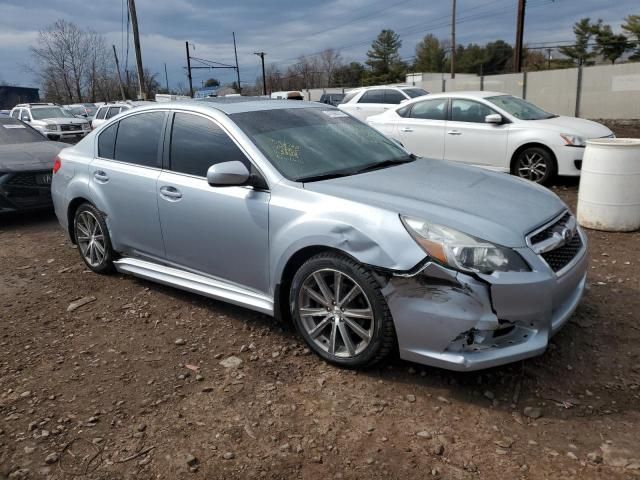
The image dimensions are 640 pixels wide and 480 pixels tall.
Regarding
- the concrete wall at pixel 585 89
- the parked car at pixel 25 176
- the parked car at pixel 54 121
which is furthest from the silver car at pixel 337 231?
the concrete wall at pixel 585 89

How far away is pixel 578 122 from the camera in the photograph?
8602mm

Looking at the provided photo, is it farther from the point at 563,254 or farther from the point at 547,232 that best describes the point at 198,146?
the point at 563,254

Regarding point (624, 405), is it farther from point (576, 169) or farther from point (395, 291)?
point (576, 169)

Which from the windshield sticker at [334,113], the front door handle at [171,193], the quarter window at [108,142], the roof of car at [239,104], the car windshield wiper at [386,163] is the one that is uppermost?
the roof of car at [239,104]

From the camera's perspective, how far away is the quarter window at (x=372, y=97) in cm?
1459

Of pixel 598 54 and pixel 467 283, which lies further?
pixel 598 54

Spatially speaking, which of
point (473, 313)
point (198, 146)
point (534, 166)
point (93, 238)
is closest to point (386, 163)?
point (198, 146)

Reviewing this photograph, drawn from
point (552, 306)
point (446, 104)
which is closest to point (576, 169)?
point (446, 104)

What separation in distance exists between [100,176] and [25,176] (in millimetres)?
3558

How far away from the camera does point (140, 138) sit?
455 centimetres

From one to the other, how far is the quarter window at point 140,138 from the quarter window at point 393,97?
1076 cm

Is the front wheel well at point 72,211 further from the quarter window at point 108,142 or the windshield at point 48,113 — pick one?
the windshield at point 48,113

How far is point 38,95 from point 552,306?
203 ft

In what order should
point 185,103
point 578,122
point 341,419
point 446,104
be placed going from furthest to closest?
point 446,104, point 578,122, point 185,103, point 341,419
